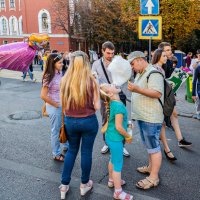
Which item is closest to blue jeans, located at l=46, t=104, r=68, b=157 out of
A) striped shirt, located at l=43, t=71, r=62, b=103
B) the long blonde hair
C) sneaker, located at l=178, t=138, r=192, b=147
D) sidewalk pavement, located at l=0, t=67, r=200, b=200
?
striped shirt, located at l=43, t=71, r=62, b=103

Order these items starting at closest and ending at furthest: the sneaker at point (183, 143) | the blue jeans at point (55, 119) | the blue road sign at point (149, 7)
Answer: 1. the blue jeans at point (55, 119)
2. the sneaker at point (183, 143)
3. the blue road sign at point (149, 7)

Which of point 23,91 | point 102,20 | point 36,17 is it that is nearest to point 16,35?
point 36,17

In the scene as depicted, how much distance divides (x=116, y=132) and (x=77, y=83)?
730 millimetres

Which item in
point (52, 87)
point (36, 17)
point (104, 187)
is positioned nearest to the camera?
point (104, 187)

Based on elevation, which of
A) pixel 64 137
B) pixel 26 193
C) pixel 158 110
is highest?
pixel 158 110

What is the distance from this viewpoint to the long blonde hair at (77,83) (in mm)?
3293

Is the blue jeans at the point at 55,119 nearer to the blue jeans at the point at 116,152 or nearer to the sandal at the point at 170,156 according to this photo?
the blue jeans at the point at 116,152

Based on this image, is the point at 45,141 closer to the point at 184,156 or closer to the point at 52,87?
the point at 52,87

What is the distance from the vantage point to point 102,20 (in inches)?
1318

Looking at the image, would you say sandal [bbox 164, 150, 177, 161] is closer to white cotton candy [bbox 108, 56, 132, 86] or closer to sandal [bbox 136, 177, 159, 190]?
sandal [bbox 136, 177, 159, 190]

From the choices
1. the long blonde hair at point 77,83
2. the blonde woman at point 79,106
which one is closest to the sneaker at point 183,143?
the blonde woman at point 79,106

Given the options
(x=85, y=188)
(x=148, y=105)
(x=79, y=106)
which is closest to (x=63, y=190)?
(x=85, y=188)

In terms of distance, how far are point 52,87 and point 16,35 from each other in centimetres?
4541

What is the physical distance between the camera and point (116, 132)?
3432mm
